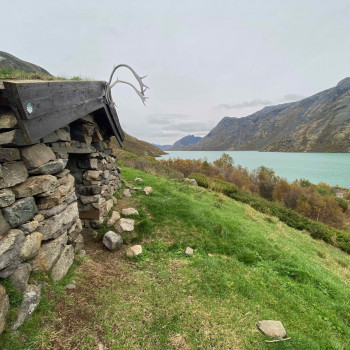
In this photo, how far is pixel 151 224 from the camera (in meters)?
6.63

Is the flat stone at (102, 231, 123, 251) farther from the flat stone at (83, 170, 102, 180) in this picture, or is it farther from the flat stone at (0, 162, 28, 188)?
the flat stone at (0, 162, 28, 188)

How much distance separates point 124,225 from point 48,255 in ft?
9.31

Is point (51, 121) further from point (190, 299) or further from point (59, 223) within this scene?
point (190, 299)

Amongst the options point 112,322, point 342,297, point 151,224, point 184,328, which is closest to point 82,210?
point 151,224

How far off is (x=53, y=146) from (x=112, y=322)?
11.2ft

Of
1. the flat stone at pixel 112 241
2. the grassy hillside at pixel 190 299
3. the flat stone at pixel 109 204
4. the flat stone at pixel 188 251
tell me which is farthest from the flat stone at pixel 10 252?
the flat stone at pixel 188 251

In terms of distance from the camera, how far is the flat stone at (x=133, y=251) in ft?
17.2

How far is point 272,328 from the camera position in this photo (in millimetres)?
3539

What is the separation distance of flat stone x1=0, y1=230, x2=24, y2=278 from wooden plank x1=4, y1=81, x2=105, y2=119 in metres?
1.66

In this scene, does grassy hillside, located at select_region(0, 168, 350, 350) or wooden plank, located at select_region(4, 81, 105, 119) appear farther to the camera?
grassy hillside, located at select_region(0, 168, 350, 350)

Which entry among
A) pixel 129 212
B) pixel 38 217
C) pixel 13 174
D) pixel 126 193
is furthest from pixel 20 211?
pixel 126 193

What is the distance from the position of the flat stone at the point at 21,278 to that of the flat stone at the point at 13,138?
5.84ft

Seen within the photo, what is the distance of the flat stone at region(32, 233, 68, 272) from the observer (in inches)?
128

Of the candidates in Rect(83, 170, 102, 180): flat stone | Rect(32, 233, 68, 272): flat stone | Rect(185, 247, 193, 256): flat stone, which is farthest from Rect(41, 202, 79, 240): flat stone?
Rect(185, 247, 193, 256): flat stone
